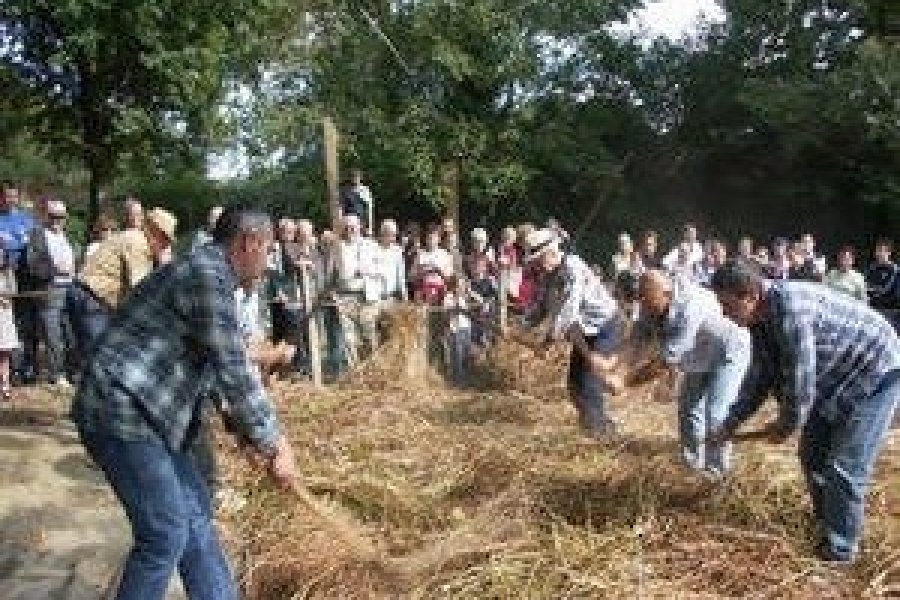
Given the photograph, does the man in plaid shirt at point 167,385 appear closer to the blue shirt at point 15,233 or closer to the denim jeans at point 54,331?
the denim jeans at point 54,331

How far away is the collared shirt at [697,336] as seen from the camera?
8.21 m

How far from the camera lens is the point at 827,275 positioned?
55.5 ft

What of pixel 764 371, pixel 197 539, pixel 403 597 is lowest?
pixel 403 597

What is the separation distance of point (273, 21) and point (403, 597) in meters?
12.0

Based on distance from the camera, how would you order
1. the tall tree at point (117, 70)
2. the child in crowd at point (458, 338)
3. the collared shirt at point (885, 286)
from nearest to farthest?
the child in crowd at point (458, 338), the tall tree at point (117, 70), the collared shirt at point (885, 286)

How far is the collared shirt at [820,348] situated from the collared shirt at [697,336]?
179 cm

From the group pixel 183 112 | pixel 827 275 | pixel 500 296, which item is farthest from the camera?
pixel 827 275

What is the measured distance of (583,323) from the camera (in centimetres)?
1001

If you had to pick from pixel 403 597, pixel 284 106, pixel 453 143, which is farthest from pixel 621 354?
pixel 284 106

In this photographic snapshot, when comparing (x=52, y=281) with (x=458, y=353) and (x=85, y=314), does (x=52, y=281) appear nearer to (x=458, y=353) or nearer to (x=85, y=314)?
(x=85, y=314)

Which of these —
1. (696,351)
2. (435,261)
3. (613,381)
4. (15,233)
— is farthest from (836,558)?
(435,261)

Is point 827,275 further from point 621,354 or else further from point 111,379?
point 111,379

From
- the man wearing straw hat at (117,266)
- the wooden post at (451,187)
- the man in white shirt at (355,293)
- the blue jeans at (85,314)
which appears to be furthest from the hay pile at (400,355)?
the wooden post at (451,187)

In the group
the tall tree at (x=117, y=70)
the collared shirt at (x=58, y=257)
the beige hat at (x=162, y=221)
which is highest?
the tall tree at (x=117, y=70)
